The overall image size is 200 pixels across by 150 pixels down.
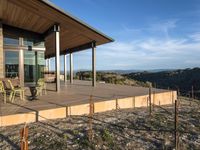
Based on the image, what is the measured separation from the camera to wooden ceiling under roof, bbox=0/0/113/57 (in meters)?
7.18

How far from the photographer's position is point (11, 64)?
400 inches

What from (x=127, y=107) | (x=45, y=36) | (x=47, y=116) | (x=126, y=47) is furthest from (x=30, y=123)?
(x=126, y=47)

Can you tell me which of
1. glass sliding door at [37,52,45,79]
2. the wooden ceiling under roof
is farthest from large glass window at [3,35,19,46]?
glass sliding door at [37,52,45,79]

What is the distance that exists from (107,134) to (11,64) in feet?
23.8

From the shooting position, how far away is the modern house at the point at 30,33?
25.0 ft

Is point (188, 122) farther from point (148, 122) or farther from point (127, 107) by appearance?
point (127, 107)

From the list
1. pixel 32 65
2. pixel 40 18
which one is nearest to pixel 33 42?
pixel 32 65

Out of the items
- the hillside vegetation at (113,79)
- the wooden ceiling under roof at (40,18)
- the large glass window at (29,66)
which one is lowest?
the hillside vegetation at (113,79)

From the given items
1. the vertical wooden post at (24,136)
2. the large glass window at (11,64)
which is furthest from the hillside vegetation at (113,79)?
the vertical wooden post at (24,136)

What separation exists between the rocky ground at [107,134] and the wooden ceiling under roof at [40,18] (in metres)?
3.89

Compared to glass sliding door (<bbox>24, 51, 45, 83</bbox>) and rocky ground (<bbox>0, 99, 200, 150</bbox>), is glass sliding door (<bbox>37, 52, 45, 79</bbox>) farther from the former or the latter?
rocky ground (<bbox>0, 99, 200, 150</bbox>)

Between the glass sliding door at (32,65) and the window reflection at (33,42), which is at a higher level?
the window reflection at (33,42)

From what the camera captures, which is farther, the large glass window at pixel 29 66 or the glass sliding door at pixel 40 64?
the glass sliding door at pixel 40 64

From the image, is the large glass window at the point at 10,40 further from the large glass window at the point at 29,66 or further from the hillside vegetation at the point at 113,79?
the hillside vegetation at the point at 113,79
